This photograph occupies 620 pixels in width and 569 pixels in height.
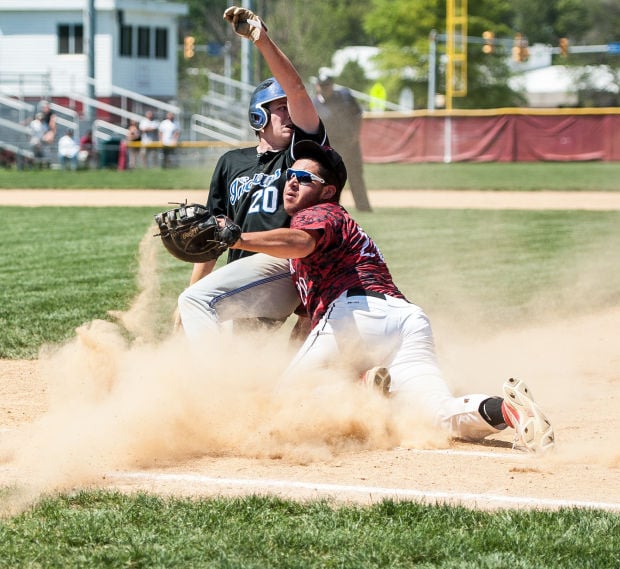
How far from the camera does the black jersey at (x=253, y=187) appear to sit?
5742 millimetres

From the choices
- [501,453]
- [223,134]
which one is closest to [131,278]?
[501,453]

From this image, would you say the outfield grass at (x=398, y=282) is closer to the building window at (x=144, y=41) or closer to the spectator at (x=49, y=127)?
the spectator at (x=49, y=127)

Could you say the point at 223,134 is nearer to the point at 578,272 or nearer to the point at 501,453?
the point at 578,272

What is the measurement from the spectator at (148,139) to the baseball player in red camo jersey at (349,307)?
29.9 m

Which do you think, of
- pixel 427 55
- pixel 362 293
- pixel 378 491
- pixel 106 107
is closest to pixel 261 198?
pixel 362 293

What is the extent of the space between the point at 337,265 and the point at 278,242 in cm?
51

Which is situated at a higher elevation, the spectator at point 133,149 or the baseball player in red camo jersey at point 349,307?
the spectator at point 133,149

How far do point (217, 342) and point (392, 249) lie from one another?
7.13 meters

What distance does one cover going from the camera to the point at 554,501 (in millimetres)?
4172

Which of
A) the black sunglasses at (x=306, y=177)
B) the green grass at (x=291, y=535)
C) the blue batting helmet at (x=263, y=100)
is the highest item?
the blue batting helmet at (x=263, y=100)

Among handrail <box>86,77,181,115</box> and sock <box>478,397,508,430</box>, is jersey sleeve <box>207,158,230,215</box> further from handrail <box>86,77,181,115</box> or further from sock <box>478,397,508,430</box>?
handrail <box>86,77,181,115</box>

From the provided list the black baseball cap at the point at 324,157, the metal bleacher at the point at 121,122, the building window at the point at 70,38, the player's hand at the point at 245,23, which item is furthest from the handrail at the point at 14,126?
the black baseball cap at the point at 324,157

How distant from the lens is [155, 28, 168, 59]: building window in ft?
167

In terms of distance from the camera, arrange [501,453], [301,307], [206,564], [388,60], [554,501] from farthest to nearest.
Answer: [388,60], [301,307], [501,453], [554,501], [206,564]
